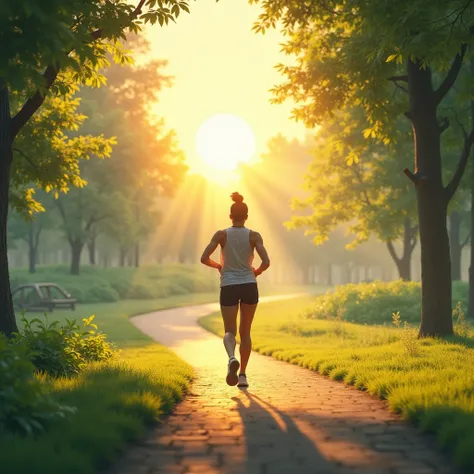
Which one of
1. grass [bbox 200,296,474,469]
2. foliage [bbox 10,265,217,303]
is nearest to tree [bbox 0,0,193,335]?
grass [bbox 200,296,474,469]

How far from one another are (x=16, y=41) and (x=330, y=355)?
854 centimetres

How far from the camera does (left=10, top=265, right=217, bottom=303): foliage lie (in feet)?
139

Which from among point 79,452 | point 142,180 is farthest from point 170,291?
point 79,452

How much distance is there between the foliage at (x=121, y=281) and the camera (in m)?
42.2

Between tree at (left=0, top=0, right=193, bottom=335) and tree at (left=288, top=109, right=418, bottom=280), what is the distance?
1843 centimetres

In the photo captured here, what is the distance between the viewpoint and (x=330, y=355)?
12922 mm

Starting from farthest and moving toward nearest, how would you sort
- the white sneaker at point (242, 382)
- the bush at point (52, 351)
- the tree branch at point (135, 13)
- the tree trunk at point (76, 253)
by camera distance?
1. the tree trunk at point (76, 253)
2. the tree branch at point (135, 13)
3. the bush at point (52, 351)
4. the white sneaker at point (242, 382)

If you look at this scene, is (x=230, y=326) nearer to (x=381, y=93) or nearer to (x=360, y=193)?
(x=381, y=93)

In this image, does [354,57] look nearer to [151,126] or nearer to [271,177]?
[151,126]

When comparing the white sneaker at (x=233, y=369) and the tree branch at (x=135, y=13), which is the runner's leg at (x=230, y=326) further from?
the tree branch at (x=135, y=13)

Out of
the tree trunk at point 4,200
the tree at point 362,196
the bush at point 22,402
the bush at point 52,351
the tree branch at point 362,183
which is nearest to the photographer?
the bush at point 22,402

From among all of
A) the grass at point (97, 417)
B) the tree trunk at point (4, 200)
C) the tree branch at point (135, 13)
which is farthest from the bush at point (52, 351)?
Result: the tree branch at point (135, 13)

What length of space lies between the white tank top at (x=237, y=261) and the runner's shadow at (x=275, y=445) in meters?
1.71

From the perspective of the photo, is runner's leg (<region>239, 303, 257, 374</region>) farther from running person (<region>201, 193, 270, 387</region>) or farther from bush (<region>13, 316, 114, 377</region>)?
bush (<region>13, 316, 114, 377</region>)
